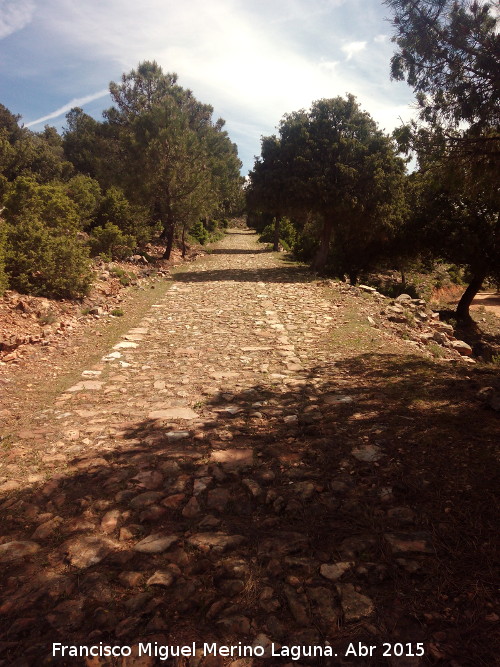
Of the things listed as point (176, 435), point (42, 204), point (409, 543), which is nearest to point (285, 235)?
point (42, 204)

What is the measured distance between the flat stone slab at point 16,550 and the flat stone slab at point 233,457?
4.90 ft

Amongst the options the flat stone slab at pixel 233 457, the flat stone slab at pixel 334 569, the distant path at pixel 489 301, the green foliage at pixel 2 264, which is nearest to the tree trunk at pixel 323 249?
the distant path at pixel 489 301

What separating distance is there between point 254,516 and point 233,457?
818 mm

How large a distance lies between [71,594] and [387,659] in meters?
1.60

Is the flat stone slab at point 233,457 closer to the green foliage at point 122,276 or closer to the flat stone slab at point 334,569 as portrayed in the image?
the flat stone slab at point 334,569

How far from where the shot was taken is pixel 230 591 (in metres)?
2.21

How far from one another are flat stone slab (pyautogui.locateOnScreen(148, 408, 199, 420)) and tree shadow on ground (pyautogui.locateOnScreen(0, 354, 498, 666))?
0.45 ft

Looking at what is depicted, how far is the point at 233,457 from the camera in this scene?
3660 mm

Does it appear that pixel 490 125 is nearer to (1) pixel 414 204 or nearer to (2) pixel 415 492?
(2) pixel 415 492

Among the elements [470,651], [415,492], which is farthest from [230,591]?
[415,492]

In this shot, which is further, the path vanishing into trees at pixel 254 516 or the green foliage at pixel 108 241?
the green foliage at pixel 108 241

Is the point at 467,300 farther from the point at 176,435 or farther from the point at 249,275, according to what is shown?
the point at 176,435

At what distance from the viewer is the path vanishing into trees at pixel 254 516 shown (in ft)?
6.49

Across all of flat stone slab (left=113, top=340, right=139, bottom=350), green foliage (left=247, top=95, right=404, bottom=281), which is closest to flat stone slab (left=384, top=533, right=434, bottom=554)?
flat stone slab (left=113, top=340, right=139, bottom=350)
